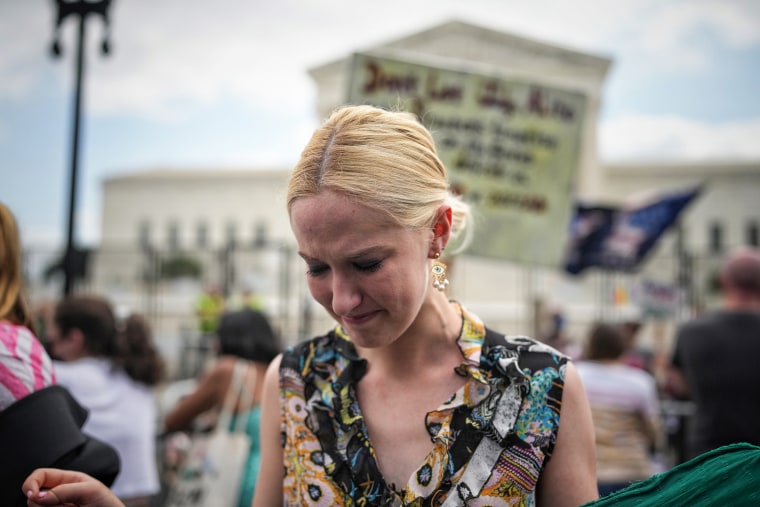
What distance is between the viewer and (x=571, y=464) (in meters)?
1.93

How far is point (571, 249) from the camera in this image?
9945mm

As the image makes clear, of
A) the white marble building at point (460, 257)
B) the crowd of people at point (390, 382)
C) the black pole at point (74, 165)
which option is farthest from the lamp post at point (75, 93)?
the crowd of people at point (390, 382)

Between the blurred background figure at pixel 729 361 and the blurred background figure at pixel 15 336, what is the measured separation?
3.68 metres

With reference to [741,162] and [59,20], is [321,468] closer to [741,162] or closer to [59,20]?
[59,20]

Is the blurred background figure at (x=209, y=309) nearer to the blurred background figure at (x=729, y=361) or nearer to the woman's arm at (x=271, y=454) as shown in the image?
the blurred background figure at (x=729, y=361)

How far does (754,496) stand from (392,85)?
4501 mm

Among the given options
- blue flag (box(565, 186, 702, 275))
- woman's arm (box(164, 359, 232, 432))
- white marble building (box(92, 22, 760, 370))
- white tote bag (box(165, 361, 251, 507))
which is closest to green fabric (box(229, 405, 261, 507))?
white tote bag (box(165, 361, 251, 507))

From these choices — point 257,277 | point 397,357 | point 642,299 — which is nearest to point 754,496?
point 397,357

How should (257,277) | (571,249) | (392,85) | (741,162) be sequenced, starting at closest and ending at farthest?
(392,85) < (571,249) < (257,277) < (741,162)

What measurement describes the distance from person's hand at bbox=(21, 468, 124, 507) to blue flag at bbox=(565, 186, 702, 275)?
690cm

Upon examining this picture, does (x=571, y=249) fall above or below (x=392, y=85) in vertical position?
below

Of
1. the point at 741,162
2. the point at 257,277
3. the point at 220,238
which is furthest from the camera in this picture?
the point at 220,238

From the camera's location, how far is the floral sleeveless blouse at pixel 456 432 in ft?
6.18

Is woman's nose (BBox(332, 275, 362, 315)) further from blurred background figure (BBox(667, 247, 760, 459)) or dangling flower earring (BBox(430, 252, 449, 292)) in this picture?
blurred background figure (BBox(667, 247, 760, 459))
